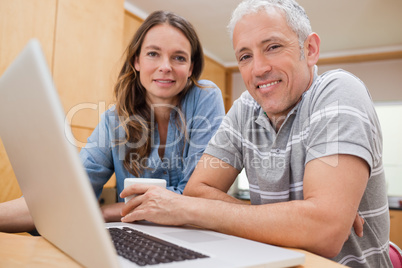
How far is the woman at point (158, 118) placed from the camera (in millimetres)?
Answer: 1483

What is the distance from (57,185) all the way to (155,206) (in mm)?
434

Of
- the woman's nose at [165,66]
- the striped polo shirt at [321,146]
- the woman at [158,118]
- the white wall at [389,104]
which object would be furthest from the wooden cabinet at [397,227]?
the woman's nose at [165,66]

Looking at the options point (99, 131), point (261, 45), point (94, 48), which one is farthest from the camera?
point (94, 48)

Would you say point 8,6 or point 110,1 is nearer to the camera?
point 8,6

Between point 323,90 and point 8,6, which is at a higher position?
point 8,6

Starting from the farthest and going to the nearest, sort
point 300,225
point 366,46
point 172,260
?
point 366,46, point 300,225, point 172,260

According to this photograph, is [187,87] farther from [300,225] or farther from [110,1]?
[110,1]

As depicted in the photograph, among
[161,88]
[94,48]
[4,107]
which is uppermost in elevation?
[94,48]

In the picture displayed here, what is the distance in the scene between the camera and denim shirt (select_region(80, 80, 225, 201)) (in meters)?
1.46

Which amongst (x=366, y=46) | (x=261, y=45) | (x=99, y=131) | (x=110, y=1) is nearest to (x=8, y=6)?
(x=110, y=1)

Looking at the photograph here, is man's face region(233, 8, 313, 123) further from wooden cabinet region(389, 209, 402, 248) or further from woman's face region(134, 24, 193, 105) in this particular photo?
wooden cabinet region(389, 209, 402, 248)

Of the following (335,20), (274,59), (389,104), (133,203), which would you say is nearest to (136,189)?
(133,203)

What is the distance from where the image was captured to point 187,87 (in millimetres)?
1660

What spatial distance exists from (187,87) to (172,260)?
4.01 ft
